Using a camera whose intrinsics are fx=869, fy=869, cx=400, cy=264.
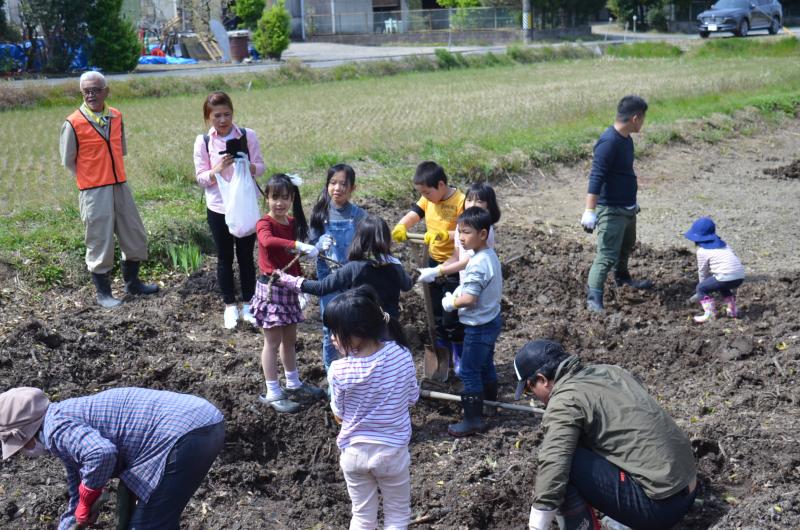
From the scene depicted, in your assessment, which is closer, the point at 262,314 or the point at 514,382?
the point at 262,314

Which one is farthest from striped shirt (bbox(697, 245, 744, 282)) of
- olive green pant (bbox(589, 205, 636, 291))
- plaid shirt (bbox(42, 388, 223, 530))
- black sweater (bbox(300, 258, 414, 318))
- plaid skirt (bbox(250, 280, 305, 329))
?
plaid shirt (bbox(42, 388, 223, 530))

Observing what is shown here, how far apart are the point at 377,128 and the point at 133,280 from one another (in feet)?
30.9

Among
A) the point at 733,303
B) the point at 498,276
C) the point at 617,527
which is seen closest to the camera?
the point at 617,527

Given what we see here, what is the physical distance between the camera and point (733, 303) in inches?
290

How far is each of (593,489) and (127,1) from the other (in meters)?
45.8

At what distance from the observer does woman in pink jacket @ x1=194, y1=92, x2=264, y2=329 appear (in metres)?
6.82

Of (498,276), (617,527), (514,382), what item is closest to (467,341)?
→ (498,276)

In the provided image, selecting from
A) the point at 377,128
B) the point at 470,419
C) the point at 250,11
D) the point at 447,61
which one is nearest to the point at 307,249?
the point at 470,419

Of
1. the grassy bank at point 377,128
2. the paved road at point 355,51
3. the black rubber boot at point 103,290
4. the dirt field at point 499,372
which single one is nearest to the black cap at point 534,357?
the dirt field at point 499,372

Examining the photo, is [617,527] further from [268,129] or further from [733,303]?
[268,129]

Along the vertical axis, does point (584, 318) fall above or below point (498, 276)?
below

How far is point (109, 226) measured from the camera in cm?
741

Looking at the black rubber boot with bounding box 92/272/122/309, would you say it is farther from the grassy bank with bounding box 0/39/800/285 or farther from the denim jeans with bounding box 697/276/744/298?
the denim jeans with bounding box 697/276/744/298

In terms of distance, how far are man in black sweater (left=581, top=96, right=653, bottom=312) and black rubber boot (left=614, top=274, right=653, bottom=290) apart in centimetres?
55
